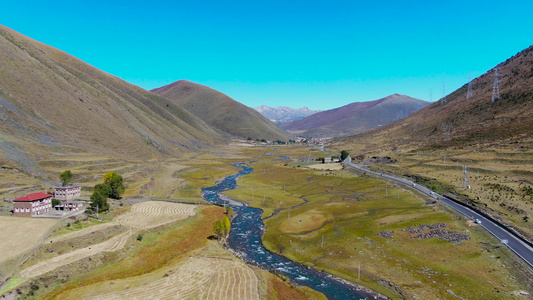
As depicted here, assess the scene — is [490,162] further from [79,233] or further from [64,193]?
[64,193]

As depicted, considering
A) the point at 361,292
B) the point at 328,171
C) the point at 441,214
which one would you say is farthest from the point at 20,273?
the point at 328,171

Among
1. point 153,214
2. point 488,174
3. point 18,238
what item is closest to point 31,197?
point 18,238

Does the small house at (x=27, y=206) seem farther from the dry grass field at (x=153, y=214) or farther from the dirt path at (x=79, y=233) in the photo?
the dry grass field at (x=153, y=214)

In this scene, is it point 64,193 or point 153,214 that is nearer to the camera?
point 153,214

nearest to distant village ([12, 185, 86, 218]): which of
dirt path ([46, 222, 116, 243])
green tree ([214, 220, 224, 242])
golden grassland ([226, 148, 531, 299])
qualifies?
dirt path ([46, 222, 116, 243])

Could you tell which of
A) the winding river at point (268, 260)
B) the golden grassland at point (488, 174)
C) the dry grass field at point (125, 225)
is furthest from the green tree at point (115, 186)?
the golden grassland at point (488, 174)

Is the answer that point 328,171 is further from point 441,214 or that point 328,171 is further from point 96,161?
point 96,161
